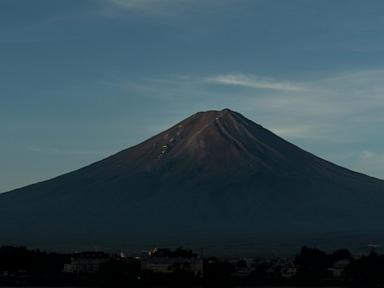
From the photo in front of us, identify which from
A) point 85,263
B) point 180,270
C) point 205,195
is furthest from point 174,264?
point 205,195

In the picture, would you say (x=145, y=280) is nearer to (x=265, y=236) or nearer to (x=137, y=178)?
(x=265, y=236)

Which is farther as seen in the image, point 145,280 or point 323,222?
point 323,222

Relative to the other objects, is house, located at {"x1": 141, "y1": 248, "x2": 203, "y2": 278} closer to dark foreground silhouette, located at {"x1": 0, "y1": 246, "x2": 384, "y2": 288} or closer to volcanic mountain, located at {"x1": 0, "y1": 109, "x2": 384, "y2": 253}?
dark foreground silhouette, located at {"x1": 0, "y1": 246, "x2": 384, "y2": 288}

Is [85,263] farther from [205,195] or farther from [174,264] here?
[205,195]

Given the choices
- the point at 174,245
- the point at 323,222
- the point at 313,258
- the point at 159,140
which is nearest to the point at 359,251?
the point at 174,245

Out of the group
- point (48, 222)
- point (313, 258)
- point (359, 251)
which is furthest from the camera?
point (48, 222)
